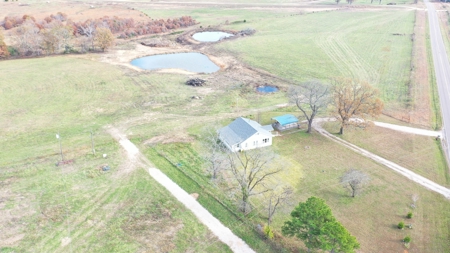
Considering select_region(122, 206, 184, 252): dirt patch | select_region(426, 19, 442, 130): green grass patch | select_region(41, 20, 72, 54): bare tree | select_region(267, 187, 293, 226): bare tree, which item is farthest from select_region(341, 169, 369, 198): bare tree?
select_region(41, 20, 72, 54): bare tree

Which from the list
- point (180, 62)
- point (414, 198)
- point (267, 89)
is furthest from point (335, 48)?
point (414, 198)

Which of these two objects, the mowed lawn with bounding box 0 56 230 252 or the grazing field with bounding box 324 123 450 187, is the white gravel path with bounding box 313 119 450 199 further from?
the mowed lawn with bounding box 0 56 230 252

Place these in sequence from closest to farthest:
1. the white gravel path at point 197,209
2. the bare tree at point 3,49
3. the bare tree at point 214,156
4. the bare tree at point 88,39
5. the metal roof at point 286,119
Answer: the white gravel path at point 197,209 < the bare tree at point 214,156 < the metal roof at point 286,119 < the bare tree at point 3,49 < the bare tree at point 88,39

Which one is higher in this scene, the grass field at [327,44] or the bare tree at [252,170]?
the grass field at [327,44]

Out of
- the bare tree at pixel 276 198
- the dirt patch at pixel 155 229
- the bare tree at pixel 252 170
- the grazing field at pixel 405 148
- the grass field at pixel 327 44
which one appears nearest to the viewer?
the dirt patch at pixel 155 229

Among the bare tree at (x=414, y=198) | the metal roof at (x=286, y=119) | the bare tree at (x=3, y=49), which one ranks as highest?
the metal roof at (x=286, y=119)

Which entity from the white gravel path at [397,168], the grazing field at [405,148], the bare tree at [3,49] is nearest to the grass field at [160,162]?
the grazing field at [405,148]

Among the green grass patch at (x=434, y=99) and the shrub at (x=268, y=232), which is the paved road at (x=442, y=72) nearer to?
the green grass patch at (x=434, y=99)
